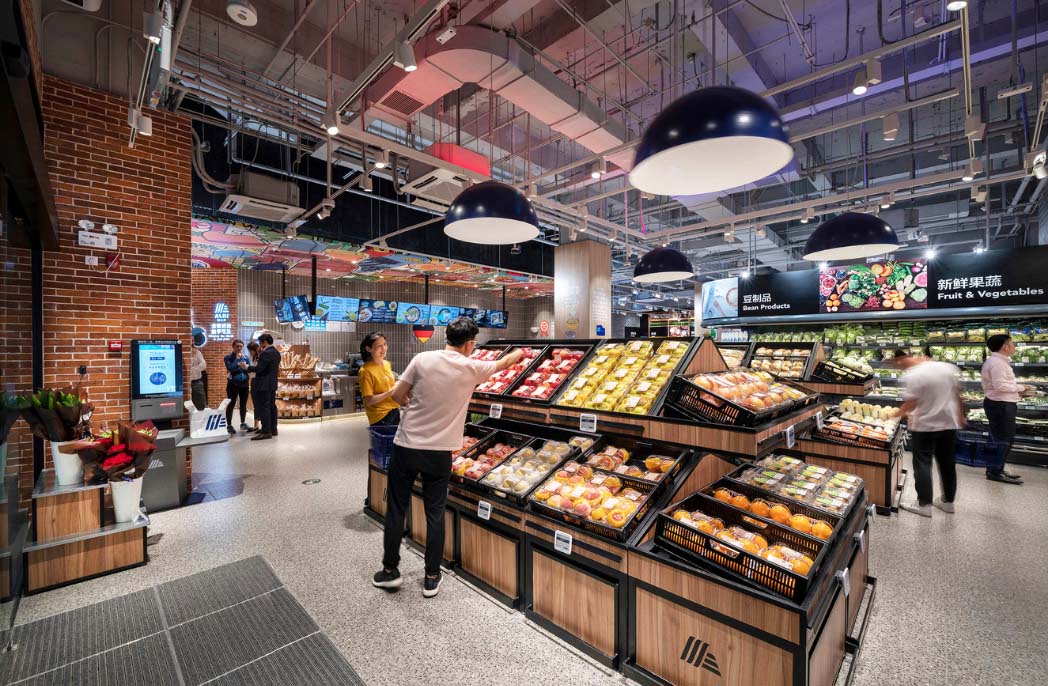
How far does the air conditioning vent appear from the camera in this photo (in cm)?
600

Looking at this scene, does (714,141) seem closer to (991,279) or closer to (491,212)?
(491,212)

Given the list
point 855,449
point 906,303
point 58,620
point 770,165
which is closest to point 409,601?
point 58,620

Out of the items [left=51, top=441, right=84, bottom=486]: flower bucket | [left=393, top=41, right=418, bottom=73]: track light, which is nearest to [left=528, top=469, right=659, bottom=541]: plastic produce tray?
[left=393, top=41, right=418, bottom=73]: track light

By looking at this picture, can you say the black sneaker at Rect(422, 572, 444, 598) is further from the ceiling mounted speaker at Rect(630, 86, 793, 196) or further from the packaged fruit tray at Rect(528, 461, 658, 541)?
the ceiling mounted speaker at Rect(630, 86, 793, 196)

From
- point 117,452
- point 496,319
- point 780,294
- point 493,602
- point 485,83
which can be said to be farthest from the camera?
point 496,319

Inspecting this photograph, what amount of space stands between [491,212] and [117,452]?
11.1 ft

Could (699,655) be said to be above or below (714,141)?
below

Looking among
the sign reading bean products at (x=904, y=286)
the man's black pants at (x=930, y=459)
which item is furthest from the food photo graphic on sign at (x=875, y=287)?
the man's black pants at (x=930, y=459)

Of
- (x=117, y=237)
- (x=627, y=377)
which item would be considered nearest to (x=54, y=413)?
(x=117, y=237)

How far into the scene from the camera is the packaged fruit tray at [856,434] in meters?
4.62

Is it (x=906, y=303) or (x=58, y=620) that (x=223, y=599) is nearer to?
(x=58, y=620)

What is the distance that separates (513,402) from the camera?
3469 mm

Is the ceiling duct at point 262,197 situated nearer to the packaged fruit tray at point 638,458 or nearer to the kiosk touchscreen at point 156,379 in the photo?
the kiosk touchscreen at point 156,379

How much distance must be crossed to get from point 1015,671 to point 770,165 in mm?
2948
